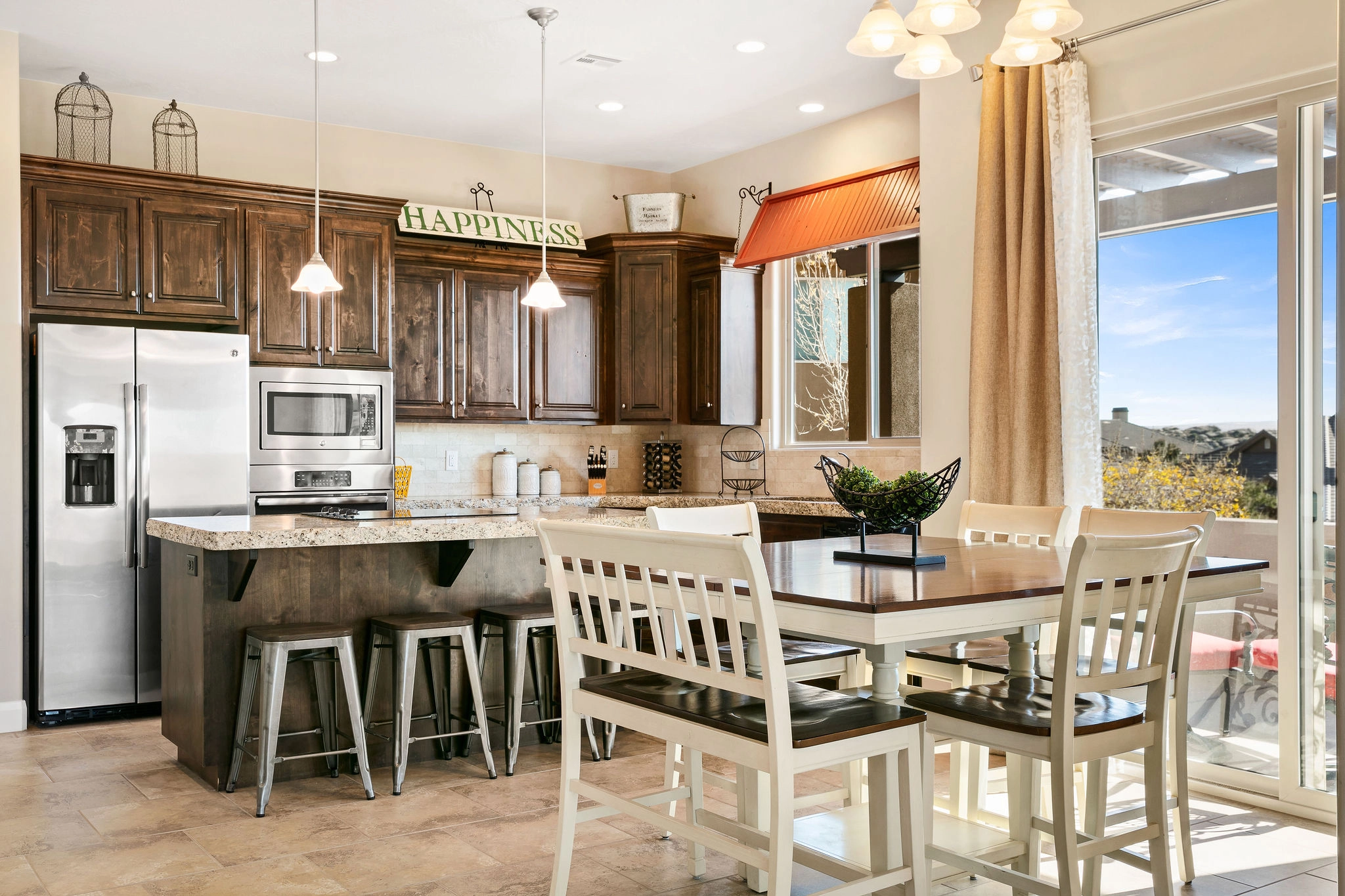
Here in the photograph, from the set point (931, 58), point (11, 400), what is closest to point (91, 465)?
point (11, 400)

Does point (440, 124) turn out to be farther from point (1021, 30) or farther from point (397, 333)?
point (1021, 30)

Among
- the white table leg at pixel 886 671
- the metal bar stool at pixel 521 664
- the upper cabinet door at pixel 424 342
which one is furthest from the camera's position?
the upper cabinet door at pixel 424 342

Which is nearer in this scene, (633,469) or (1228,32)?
(1228,32)

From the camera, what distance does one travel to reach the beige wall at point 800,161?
17.8ft

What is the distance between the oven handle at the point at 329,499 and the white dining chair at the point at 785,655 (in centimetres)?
263

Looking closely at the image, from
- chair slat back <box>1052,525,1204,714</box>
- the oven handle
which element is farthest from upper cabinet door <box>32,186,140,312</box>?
chair slat back <box>1052,525,1204,714</box>

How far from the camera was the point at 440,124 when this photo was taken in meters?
5.93

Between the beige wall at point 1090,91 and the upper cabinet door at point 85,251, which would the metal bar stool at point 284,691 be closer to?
the upper cabinet door at point 85,251

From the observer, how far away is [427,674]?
396cm

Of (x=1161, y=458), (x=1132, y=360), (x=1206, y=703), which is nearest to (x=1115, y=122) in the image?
(x=1132, y=360)

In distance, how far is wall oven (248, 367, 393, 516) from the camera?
5.17 meters

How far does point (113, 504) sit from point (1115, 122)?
431 centimetres

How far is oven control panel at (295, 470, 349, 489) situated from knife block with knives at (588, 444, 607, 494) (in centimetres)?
161

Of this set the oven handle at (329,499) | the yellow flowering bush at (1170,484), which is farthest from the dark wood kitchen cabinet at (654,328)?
the yellow flowering bush at (1170,484)
